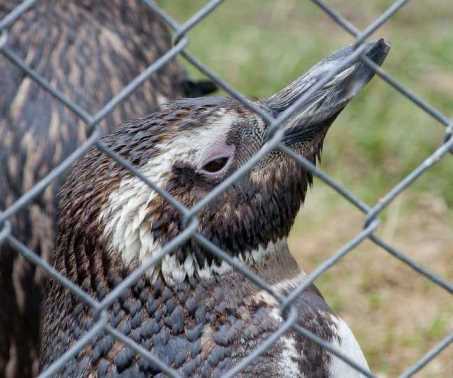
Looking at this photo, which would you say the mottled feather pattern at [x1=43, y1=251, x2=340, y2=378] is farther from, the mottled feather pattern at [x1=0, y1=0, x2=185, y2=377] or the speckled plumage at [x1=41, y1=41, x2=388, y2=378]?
the mottled feather pattern at [x1=0, y1=0, x2=185, y2=377]

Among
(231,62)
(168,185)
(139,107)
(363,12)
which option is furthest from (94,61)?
(363,12)

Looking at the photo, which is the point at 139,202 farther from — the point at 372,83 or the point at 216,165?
the point at 372,83

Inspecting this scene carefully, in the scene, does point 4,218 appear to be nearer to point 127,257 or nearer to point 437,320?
point 127,257

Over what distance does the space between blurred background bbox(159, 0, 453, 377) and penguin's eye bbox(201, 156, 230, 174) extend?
1714mm

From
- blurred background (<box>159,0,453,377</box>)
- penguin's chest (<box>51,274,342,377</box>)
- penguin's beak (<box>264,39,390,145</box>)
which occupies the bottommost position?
blurred background (<box>159,0,453,377</box>)

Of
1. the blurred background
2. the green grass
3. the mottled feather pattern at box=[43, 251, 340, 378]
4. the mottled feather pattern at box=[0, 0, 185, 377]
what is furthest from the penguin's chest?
the green grass

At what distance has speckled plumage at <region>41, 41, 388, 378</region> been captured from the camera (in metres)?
2.39

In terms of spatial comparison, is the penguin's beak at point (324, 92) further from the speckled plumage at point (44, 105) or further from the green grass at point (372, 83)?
the green grass at point (372, 83)

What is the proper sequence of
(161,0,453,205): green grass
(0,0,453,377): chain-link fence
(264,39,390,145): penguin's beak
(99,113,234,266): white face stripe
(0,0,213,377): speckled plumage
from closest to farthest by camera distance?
(0,0,453,377): chain-link fence
(264,39,390,145): penguin's beak
(99,113,234,266): white face stripe
(0,0,213,377): speckled plumage
(161,0,453,205): green grass

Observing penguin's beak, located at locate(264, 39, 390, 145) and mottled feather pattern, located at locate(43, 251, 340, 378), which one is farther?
mottled feather pattern, located at locate(43, 251, 340, 378)

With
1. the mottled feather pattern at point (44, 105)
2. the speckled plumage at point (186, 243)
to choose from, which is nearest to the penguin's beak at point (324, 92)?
the speckled plumage at point (186, 243)

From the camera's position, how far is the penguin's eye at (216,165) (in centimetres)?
247

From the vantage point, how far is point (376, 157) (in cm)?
524

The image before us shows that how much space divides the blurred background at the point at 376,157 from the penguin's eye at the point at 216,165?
1714mm
